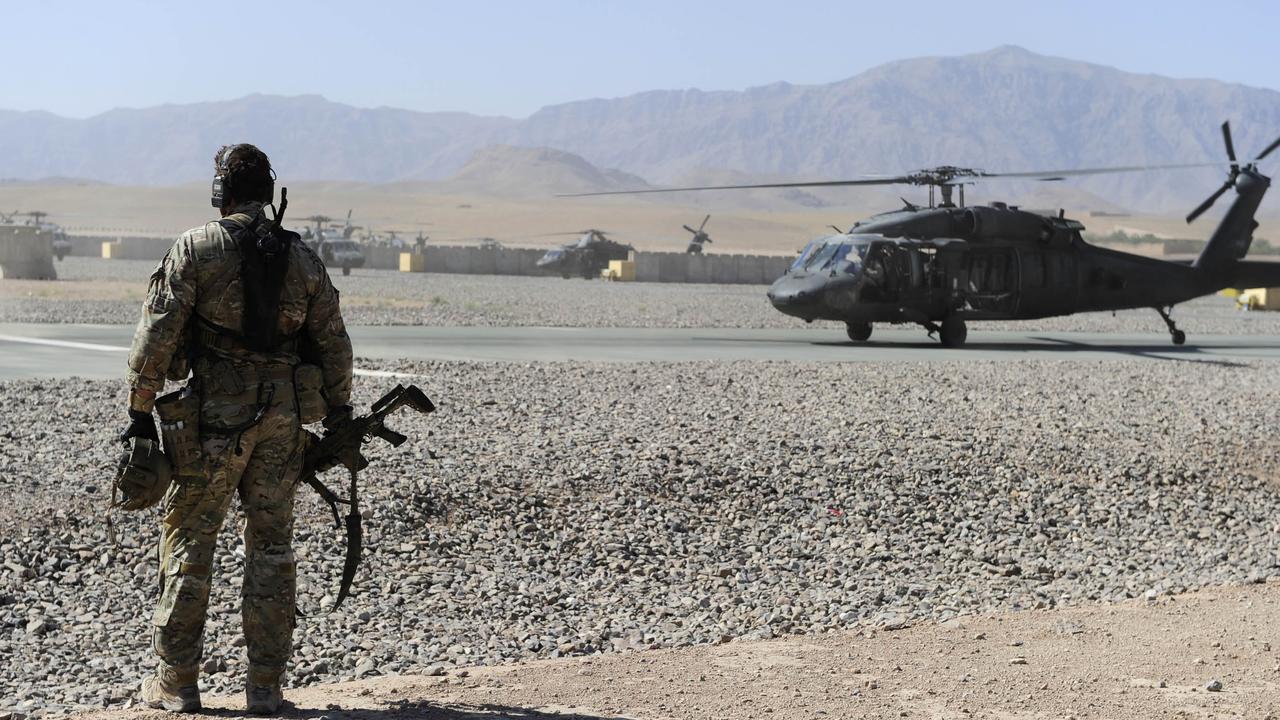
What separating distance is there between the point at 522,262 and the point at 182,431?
59.2m

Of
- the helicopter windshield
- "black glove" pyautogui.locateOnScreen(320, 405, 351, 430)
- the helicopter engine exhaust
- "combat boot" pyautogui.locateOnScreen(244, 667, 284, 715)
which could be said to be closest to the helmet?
"black glove" pyautogui.locateOnScreen(320, 405, 351, 430)

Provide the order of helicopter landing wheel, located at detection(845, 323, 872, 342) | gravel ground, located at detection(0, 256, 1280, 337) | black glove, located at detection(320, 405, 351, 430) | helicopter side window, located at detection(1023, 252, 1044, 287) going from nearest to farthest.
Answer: black glove, located at detection(320, 405, 351, 430)
helicopter side window, located at detection(1023, 252, 1044, 287)
helicopter landing wheel, located at detection(845, 323, 872, 342)
gravel ground, located at detection(0, 256, 1280, 337)

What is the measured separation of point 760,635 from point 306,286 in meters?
3.01

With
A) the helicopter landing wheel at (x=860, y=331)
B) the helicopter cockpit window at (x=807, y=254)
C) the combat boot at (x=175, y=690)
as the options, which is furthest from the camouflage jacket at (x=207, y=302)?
the helicopter landing wheel at (x=860, y=331)

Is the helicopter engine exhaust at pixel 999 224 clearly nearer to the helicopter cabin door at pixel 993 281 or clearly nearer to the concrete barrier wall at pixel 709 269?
the helicopter cabin door at pixel 993 281

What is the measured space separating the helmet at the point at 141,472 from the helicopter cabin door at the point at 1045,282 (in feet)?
62.4

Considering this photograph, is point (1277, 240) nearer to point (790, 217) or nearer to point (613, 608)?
point (790, 217)

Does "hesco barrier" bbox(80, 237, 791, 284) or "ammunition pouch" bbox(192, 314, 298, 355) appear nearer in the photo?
"ammunition pouch" bbox(192, 314, 298, 355)

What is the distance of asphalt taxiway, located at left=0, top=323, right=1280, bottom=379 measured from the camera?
1803cm

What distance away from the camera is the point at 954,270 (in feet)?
72.1

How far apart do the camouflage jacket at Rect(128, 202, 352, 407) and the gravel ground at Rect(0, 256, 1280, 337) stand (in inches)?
804

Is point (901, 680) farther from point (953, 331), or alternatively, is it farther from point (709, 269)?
point (709, 269)

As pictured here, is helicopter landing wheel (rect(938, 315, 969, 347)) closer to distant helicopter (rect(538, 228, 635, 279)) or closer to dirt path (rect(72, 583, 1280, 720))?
dirt path (rect(72, 583, 1280, 720))

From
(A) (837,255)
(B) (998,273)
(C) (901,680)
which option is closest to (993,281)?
(B) (998,273)
